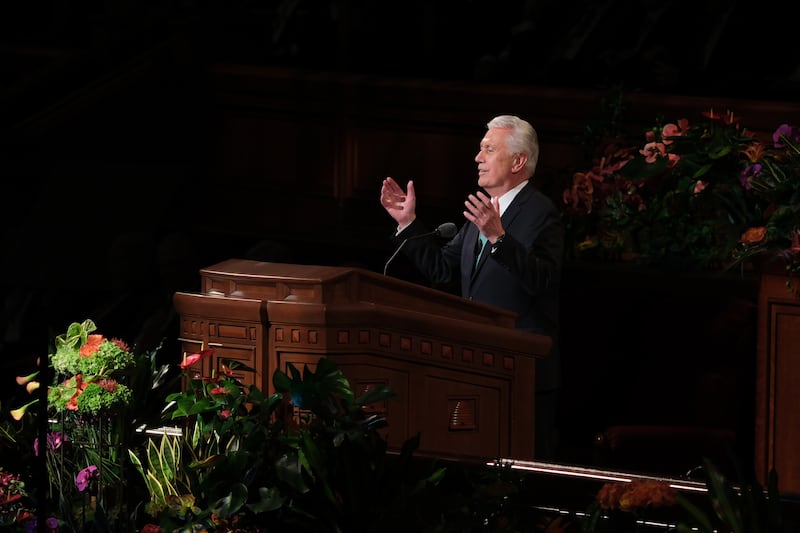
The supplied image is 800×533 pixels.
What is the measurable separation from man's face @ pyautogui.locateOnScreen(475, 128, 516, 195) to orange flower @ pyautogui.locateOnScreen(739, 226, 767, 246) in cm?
66

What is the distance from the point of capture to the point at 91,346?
13.8ft

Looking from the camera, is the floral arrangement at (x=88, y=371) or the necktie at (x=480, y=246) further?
the necktie at (x=480, y=246)

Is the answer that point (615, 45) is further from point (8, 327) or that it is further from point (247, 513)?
point (247, 513)

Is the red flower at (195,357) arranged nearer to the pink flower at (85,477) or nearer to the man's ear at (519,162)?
the pink flower at (85,477)

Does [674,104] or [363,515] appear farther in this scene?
[674,104]

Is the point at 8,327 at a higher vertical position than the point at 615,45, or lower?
lower

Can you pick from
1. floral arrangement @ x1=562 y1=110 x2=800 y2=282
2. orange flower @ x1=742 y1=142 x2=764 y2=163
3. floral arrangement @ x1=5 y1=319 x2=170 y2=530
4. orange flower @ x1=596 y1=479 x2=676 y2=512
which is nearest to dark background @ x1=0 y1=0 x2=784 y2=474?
floral arrangement @ x1=562 y1=110 x2=800 y2=282

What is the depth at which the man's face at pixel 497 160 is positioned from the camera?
15.7 ft

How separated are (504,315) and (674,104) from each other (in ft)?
11.1

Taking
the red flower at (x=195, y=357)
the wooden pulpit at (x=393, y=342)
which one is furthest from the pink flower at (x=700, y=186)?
the red flower at (x=195, y=357)

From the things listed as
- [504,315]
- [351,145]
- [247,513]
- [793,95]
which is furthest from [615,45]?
[247,513]

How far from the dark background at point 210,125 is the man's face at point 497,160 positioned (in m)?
1.62

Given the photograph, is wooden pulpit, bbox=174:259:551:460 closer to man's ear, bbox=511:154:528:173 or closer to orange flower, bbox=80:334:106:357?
orange flower, bbox=80:334:106:357

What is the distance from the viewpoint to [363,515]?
12.2ft
